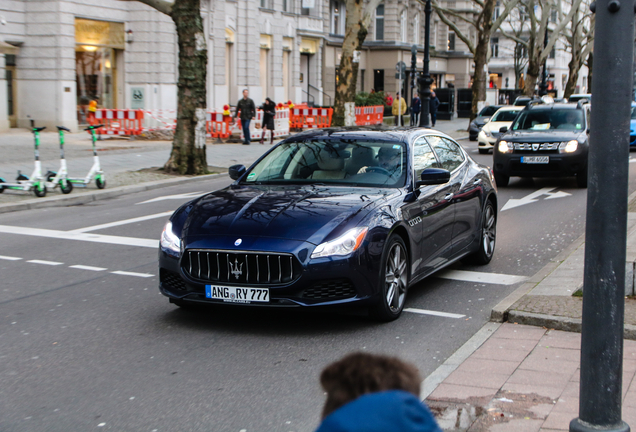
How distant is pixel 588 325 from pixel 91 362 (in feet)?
10.5

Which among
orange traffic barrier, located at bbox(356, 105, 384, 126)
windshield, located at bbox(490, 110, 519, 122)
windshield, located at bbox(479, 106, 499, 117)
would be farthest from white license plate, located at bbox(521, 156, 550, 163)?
orange traffic barrier, located at bbox(356, 105, 384, 126)

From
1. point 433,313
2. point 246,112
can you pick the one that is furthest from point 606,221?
point 246,112

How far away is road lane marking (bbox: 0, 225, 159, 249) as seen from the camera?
33.0 ft

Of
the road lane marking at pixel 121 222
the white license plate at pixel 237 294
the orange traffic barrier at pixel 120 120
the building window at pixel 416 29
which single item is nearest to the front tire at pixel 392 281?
the white license plate at pixel 237 294

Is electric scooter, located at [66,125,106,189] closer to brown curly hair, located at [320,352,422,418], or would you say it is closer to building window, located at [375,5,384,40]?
brown curly hair, located at [320,352,422,418]

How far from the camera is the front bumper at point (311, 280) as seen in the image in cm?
586

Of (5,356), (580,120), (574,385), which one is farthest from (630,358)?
(580,120)

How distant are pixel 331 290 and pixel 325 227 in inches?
17.9

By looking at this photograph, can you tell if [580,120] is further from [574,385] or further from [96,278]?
[574,385]

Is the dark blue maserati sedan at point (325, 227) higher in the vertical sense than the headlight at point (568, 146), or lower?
lower

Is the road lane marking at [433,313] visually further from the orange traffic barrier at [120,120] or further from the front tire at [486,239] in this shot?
the orange traffic barrier at [120,120]

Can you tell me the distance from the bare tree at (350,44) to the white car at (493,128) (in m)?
4.60

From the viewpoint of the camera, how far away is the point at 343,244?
5.98 meters

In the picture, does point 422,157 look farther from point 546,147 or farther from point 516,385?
point 546,147
